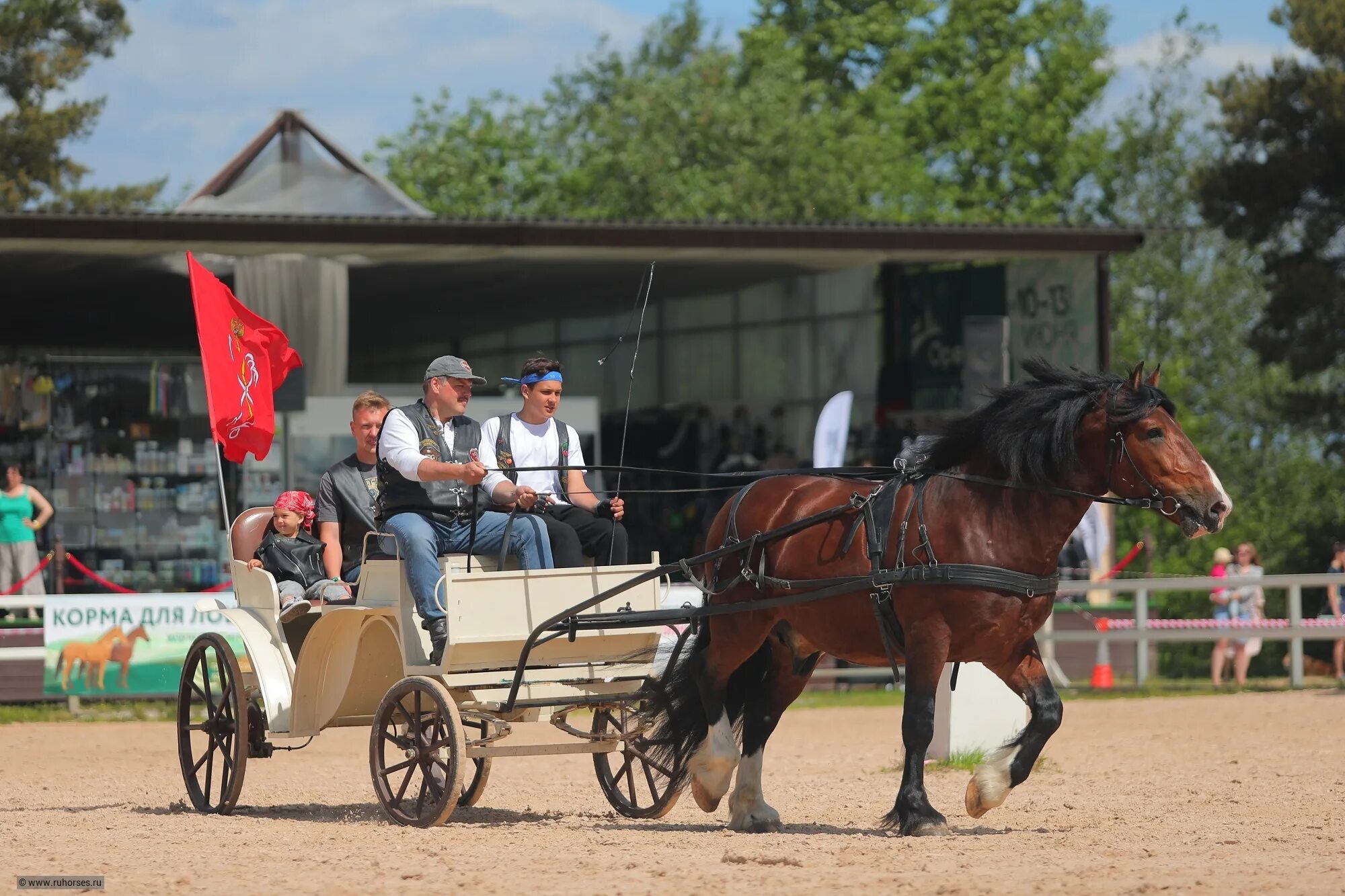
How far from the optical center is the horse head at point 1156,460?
295 inches

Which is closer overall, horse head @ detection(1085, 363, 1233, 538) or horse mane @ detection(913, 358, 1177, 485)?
horse head @ detection(1085, 363, 1233, 538)

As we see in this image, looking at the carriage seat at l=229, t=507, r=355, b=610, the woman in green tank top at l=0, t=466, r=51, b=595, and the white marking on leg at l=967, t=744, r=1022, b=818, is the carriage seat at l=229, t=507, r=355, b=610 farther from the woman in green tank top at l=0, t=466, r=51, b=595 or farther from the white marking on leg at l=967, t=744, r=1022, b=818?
the woman in green tank top at l=0, t=466, r=51, b=595

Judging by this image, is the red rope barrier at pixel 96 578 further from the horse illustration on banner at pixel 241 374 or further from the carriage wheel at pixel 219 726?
the carriage wheel at pixel 219 726

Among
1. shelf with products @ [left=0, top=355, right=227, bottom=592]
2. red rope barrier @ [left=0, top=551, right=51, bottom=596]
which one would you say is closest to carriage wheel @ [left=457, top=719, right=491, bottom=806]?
red rope barrier @ [left=0, top=551, right=51, bottom=596]

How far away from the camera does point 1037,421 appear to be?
25.7ft

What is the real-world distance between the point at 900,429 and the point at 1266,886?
15776 mm

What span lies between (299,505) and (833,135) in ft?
110

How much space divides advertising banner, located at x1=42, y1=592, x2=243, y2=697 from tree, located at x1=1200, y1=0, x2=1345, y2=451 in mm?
15446

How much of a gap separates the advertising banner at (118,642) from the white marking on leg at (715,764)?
316 inches

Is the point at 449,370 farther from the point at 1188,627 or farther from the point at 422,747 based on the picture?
the point at 1188,627

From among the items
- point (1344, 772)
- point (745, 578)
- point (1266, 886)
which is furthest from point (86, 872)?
point (1344, 772)

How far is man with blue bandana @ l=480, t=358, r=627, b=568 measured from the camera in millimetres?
8578

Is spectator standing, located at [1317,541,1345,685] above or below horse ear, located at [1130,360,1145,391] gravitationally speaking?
below

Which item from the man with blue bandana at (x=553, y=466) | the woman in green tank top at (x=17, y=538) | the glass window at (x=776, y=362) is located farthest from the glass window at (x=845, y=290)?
the man with blue bandana at (x=553, y=466)
